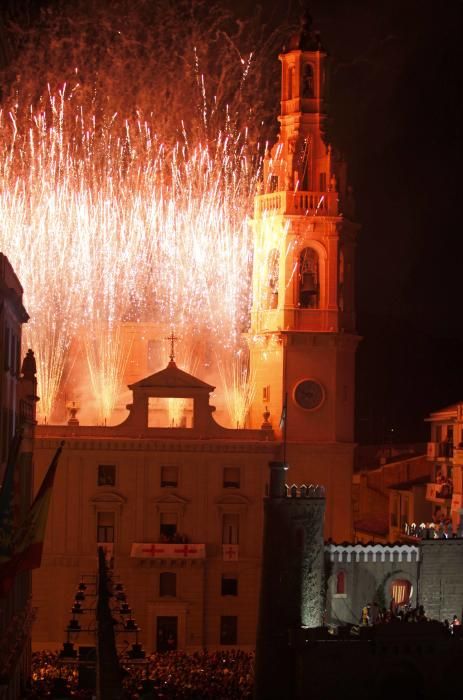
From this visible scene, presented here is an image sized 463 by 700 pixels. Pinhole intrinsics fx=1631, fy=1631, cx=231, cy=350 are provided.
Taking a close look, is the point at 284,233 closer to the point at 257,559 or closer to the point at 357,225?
the point at 357,225

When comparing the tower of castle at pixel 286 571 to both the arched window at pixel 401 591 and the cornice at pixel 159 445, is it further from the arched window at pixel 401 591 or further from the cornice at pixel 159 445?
the cornice at pixel 159 445

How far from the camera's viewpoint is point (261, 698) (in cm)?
6306

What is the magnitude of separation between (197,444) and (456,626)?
18162 millimetres

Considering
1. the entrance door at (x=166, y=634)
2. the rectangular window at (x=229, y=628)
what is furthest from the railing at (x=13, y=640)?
the rectangular window at (x=229, y=628)

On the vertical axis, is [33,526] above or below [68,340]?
below

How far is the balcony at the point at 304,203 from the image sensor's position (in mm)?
79312

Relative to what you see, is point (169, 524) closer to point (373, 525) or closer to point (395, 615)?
point (395, 615)

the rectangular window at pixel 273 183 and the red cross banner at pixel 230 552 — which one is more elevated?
the rectangular window at pixel 273 183

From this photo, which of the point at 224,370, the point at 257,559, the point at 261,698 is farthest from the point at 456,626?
the point at 224,370

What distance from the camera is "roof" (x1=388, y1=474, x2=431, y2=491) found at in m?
89.6

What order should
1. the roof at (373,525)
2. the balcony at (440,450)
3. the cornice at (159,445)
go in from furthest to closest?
the roof at (373,525)
the balcony at (440,450)
the cornice at (159,445)

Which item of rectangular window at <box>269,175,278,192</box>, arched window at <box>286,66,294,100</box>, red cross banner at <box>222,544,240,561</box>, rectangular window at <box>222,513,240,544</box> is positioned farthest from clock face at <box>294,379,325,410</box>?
arched window at <box>286,66,294,100</box>

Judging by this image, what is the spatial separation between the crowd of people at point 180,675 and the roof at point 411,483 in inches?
757

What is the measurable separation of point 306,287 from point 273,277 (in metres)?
1.71
